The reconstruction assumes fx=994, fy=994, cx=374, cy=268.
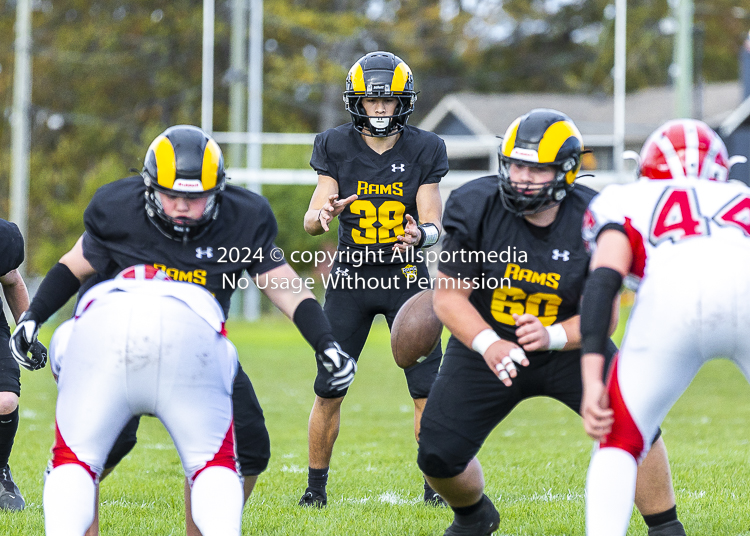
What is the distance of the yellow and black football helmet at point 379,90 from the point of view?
475 centimetres

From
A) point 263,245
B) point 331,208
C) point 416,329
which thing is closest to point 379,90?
point 331,208

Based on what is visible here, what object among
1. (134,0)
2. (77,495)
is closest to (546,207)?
(77,495)

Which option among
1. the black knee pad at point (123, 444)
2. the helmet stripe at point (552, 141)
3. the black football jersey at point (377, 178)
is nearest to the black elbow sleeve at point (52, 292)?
the black knee pad at point (123, 444)

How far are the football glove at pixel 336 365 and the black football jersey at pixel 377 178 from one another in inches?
62.0

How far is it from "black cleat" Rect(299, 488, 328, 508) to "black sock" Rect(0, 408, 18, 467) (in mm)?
1378

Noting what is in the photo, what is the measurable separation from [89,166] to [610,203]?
27787 mm

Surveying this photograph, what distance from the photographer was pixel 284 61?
25.5 metres

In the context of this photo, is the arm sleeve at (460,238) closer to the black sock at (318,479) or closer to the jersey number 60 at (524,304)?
the jersey number 60 at (524,304)

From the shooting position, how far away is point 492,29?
27.0 metres

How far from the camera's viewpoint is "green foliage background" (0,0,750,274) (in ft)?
84.0

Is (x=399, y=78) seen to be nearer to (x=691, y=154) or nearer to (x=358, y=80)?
(x=358, y=80)

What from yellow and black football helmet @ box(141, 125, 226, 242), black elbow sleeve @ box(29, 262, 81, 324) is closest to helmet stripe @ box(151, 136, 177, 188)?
yellow and black football helmet @ box(141, 125, 226, 242)

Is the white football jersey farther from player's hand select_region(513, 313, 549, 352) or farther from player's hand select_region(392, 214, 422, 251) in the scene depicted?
player's hand select_region(392, 214, 422, 251)

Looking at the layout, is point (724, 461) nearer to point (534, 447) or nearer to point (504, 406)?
point (534, 447)
